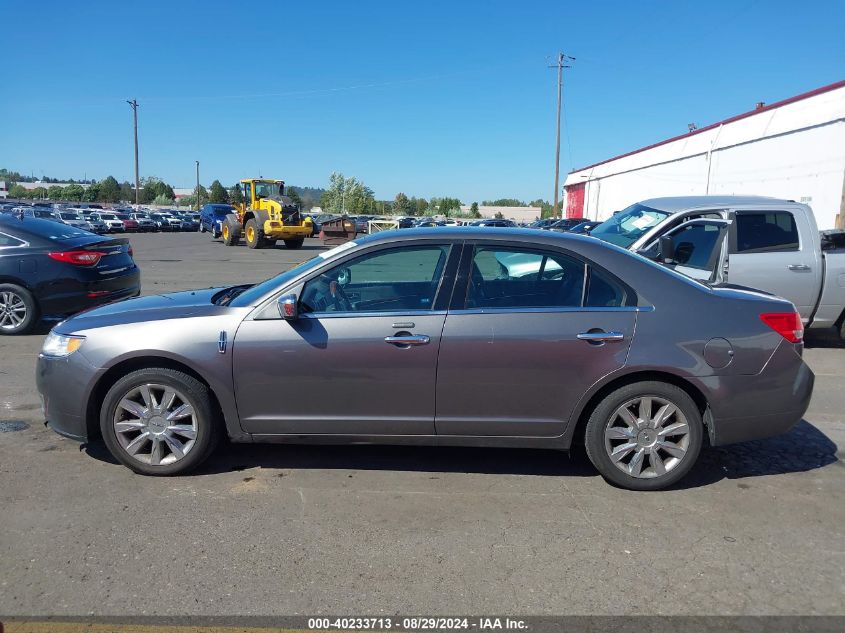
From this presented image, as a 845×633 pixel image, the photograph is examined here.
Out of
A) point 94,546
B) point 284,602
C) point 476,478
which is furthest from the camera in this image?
point 476,478

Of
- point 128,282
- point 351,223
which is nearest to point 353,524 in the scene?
point 128,282

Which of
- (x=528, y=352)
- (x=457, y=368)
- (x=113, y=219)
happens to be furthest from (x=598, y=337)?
(x=113, y=219)

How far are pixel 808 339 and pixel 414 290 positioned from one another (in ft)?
24.2

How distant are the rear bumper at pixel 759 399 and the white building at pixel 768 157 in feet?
Answer: 47.2

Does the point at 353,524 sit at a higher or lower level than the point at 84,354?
lower

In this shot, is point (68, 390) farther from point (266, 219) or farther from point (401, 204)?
point (401, 204)

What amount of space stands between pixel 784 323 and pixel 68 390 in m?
4.53

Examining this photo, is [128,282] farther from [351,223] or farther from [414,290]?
[351,223]

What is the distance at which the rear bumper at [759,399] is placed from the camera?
13.1 feet

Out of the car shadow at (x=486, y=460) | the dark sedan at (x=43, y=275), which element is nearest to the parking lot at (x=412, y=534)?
the car shadow at (x=486, y=460)

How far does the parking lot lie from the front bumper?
33 centimetres

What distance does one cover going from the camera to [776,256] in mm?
7941

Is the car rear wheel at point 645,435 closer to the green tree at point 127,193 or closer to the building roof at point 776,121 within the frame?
the building roof at point 776,121

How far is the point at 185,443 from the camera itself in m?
4.12
